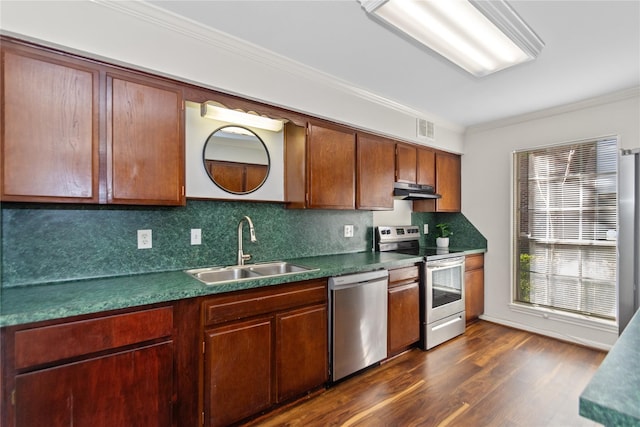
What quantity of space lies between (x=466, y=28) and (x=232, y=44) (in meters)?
1.48

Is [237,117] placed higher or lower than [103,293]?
higher

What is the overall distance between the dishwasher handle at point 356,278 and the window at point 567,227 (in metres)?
2.14

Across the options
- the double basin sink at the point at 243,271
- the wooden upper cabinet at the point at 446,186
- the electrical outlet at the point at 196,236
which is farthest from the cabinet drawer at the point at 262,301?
the wooden upper cabinet at the point at 446,186

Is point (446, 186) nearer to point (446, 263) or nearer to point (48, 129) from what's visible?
point (446, 263)

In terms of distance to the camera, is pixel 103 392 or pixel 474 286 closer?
pixel 103 392

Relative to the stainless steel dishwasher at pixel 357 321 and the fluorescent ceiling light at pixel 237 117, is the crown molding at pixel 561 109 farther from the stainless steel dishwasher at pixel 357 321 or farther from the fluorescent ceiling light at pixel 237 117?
the fluorescent ceiling light at pixel 237 117

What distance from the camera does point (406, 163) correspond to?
333cm

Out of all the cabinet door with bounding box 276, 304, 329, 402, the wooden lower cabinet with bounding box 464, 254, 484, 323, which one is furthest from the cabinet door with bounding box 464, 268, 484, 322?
the cabinet door with bounding box 276, 304, 329, 402

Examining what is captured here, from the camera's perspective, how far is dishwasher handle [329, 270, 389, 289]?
2209 millimetres

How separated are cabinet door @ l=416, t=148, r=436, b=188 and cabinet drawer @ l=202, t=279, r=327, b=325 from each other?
1.98 meters

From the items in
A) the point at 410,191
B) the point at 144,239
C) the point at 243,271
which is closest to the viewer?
the point at 144,239

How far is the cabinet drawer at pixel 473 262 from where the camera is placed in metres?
3.48

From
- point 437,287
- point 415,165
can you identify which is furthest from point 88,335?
point 415,165

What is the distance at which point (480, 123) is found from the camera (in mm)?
3760
